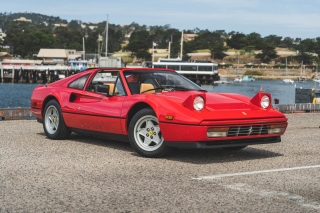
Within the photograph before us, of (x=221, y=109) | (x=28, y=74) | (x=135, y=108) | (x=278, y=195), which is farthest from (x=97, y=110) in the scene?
(x=28, y=74)

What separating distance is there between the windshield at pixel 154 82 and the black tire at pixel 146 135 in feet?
1.98

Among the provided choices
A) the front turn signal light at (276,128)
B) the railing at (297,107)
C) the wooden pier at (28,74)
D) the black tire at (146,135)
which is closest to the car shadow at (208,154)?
the black tire at (146,135)

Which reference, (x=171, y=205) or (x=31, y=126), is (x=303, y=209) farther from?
(x=31, y=126)

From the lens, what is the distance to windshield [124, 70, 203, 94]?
847 centimetres

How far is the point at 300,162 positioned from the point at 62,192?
3.52m

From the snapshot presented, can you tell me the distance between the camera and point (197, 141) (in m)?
7.33

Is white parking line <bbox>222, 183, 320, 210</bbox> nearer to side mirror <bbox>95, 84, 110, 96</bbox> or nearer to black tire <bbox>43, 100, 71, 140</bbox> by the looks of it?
side mirror <bbox>95, 84, 110, 96</bbox>

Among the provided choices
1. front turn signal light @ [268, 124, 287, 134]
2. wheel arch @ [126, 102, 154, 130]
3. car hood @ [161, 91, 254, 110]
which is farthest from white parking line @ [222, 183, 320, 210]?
wheel arch @ [126, 102, 154, 130]

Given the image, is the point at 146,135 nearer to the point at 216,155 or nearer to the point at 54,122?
the point at 216,155

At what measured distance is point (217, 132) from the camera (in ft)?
24.1

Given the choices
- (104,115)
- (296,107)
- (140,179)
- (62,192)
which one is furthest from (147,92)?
(296,107)

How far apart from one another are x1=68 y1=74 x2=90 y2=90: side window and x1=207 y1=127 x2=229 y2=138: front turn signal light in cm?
283

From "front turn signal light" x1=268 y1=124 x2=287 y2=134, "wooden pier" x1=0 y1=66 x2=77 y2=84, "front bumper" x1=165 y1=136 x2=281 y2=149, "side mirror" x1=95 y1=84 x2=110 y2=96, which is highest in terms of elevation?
"side mirror" x1=95 y1=84 x2=110 y2=96

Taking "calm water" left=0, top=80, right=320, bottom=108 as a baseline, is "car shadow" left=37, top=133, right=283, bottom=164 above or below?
above
